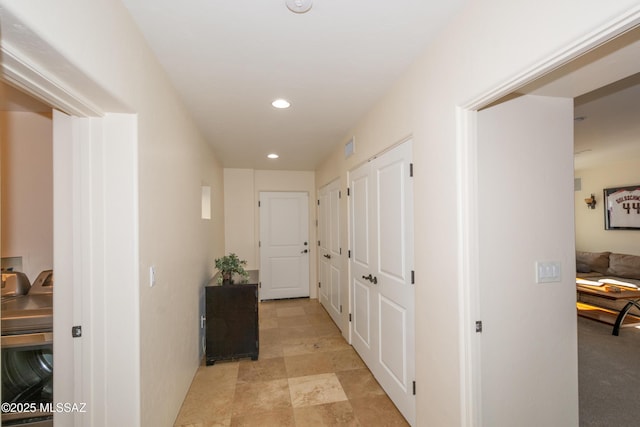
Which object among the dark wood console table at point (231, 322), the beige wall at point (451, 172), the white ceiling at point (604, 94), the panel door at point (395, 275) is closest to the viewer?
the beige wall at point (451, 172)

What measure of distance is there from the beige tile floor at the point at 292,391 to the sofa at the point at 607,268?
3890 mm

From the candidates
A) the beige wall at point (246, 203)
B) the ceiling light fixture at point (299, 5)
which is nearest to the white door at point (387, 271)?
the ceiling light fixture at point (299, 5)

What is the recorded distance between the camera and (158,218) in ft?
5.72

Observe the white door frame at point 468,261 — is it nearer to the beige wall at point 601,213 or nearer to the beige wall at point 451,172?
the beige wall at point 451,172

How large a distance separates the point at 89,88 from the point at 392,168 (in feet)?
5.94

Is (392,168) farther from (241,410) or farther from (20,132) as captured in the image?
(20,132)

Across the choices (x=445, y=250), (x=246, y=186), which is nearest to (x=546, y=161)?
(x=445, y=250)

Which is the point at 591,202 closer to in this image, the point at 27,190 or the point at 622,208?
the point at 622,208

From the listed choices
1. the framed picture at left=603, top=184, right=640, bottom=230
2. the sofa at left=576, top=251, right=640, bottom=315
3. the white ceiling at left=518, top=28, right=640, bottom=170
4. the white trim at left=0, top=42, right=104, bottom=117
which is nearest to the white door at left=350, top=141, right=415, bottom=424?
the white ceiling at left=518, top=28, right=640, bottom=170

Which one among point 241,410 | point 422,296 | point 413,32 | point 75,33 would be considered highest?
point 413,32

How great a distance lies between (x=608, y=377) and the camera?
2568mm

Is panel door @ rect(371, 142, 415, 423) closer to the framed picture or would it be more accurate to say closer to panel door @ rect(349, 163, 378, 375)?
panel door @ rect(349, 163, 378, 375)

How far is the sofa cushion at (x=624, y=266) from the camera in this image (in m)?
4.60

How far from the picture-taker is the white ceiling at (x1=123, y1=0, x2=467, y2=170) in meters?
1.34
